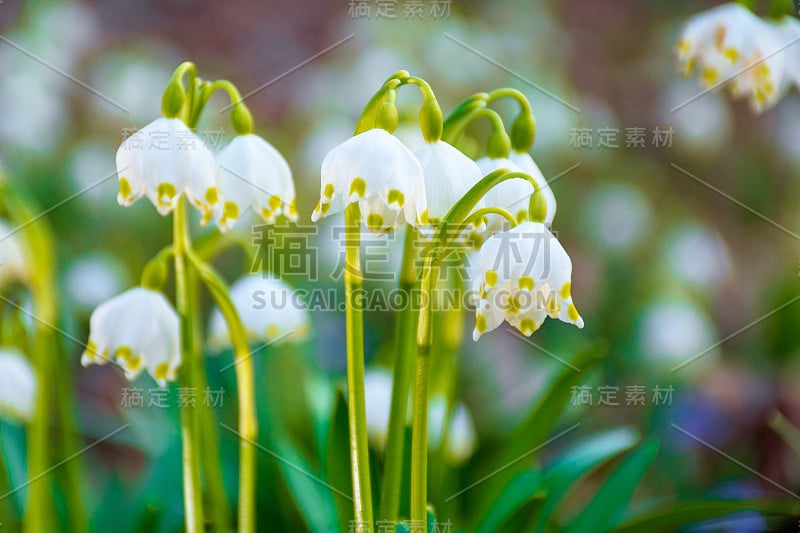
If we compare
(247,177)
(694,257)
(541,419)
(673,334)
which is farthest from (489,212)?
(694,257)

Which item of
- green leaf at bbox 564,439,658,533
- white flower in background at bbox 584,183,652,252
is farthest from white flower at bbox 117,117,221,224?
white flower in background at bbox 584,183,652,252

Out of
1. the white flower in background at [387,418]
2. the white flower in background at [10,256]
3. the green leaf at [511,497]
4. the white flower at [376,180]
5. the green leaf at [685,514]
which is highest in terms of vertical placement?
the white flower in background at [10,256]

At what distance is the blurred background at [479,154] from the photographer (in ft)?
5.89

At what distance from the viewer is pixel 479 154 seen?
2.24 meters

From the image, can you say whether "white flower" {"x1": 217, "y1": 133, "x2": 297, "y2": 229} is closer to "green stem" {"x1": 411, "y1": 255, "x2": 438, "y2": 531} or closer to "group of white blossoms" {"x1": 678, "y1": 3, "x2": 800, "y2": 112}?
"green stem" {"x1": 411, "y1": 255, "x2": 438, "y2": 531}

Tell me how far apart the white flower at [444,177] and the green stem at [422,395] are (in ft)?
0.26

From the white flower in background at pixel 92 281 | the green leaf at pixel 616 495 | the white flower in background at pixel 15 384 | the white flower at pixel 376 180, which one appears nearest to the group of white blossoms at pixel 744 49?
the green leaf at pixel 616 495

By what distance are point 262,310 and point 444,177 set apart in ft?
1.72

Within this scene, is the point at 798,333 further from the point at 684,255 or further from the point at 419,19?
the point at 419,19

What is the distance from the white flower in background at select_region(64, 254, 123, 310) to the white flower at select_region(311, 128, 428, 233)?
1386 millimetres

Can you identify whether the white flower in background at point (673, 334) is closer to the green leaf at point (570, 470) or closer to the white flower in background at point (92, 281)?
the green leaf at point (570, 470)

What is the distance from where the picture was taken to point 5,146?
285cm

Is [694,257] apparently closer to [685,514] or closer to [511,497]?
[685,514]

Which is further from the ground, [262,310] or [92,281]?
[92,281]
